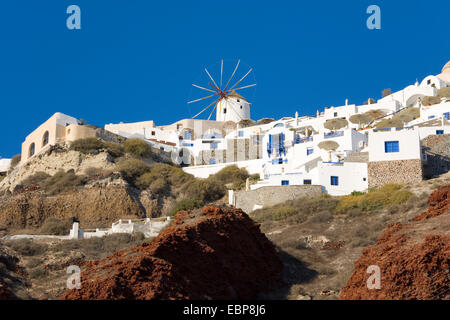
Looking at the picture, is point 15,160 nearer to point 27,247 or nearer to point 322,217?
point 27,247

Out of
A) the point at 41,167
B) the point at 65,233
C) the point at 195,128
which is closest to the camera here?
the point at 65,233

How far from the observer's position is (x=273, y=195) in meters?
36.7

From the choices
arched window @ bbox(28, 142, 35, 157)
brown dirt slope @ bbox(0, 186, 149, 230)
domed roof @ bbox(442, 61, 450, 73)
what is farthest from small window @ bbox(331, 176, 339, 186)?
domed roof @ bbox(442, 61, 450, 73)

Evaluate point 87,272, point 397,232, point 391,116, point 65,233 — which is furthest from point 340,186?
point 391,116

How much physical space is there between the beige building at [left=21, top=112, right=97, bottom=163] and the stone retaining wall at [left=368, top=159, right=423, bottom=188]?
2895cm

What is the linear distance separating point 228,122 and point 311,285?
48.5 meters

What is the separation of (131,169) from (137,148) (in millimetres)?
6869

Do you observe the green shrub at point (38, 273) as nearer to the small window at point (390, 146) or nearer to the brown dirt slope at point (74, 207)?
the brown dirt slope at point (74, 207)

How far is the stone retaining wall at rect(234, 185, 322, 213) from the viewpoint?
3628 centimetres

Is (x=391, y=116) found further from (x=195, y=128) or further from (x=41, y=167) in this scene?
(x=41, y=167)

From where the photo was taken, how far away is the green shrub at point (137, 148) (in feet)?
178

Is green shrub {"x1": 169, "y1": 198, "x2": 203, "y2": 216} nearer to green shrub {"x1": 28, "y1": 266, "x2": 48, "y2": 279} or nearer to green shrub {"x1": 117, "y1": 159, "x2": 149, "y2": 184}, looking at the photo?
green shrub {"x1": 117, "y1": 159, "x2": 149, "y2": 184}

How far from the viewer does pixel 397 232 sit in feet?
71.2

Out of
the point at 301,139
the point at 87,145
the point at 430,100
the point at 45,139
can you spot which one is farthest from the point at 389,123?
the point at 45,139
